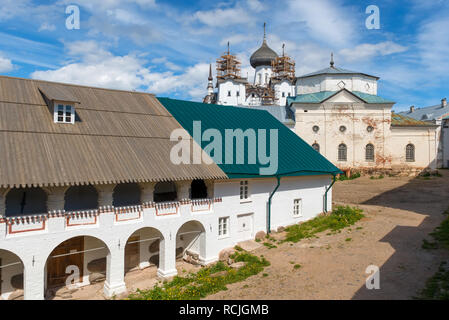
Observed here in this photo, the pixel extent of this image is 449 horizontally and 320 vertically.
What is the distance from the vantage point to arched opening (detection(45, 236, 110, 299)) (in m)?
15.2

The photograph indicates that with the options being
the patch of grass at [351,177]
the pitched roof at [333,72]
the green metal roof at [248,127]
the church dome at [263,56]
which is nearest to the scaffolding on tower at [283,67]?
the church dome at [263,56]

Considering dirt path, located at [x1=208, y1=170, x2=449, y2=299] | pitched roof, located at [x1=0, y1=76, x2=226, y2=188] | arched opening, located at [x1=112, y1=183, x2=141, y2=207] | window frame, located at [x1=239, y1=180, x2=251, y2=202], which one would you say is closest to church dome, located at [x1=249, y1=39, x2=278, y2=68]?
dirt path, located at [x1=208, y1=170, x2=449, y2=299]

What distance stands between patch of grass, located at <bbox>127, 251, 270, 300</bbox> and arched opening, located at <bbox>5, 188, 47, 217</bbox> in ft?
20.5

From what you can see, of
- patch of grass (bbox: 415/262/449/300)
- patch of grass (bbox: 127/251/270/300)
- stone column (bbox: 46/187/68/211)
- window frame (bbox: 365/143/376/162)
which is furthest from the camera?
window frame (bbox: 365/143/376/162)

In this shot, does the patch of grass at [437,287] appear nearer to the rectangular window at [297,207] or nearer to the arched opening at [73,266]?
the rectangular window at [297,207]

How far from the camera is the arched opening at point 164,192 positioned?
63.8ft

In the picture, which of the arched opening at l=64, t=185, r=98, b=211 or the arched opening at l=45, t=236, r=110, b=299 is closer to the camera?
the arched opening at l=45, t=236, r=110, b=299

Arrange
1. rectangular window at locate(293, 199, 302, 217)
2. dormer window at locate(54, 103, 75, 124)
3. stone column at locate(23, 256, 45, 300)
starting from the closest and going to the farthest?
1. stone column at locate(23, 256, 45, 300)
2. dormer window at locate(54, 103, 75, 124)
3. rectangular window at locate(293, 199, 302, 217)

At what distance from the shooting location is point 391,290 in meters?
12.8

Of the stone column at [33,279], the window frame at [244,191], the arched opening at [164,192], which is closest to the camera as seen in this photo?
the stone column at [33,279]

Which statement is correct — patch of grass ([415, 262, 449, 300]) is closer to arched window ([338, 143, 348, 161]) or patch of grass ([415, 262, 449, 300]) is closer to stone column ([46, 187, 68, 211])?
stone column ([46, 187, 68, 211])

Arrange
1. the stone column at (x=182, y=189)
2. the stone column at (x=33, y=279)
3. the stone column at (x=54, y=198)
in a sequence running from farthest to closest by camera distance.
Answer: the stone column at (x=182, y=189), the stone column at (x=54, y=198), the stone column at (x=33, y=279)

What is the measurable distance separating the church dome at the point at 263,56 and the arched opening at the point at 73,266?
66513 millimetres
